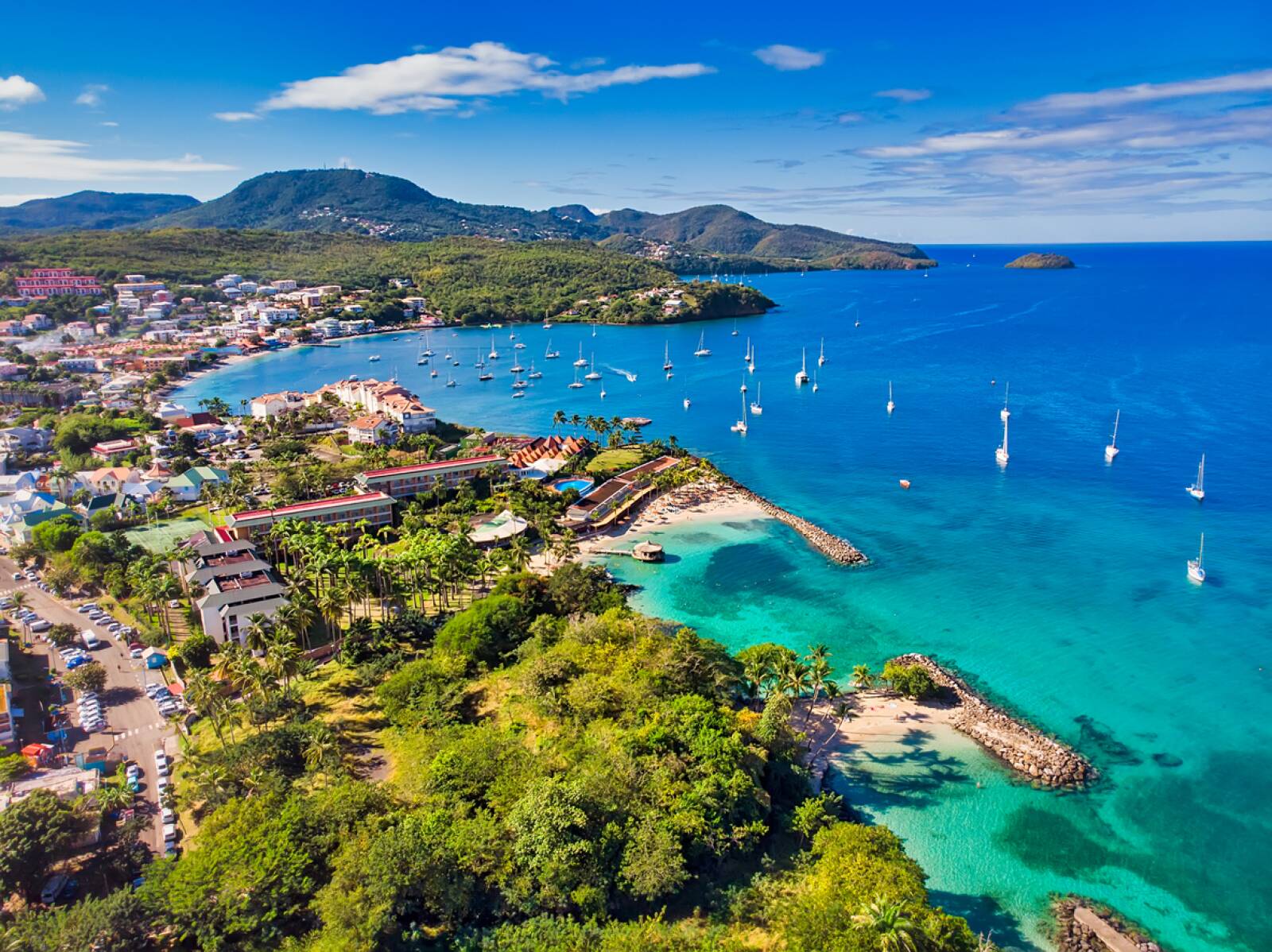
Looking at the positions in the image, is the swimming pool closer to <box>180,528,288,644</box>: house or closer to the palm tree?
<box>180,528,288,644</box>: house

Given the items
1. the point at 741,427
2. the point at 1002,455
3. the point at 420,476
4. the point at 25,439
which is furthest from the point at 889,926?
the point at 25,439

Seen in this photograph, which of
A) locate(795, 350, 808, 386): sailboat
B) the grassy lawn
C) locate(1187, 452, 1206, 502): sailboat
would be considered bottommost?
the grassy lawn

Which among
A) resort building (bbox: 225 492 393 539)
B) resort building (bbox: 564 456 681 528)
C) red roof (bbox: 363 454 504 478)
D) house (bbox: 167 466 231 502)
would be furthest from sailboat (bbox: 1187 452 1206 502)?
house (bbox: 167 466 231 502)

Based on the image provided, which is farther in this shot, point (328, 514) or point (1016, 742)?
point (328, 514)

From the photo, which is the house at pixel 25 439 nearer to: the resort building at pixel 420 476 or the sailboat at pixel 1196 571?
the resort building at pixel 420 476

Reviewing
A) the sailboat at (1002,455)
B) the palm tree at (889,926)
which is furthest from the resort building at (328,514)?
the sailboat at (1002,455)

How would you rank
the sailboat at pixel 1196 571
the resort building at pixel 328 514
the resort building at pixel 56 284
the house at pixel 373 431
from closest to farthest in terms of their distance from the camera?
the sailboat at pixel 1196 571 → the resort building at pixel 328 514 → the house at pixel 373 431 → the resort building at pixel 56 284

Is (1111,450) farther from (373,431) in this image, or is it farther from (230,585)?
(230,585)
